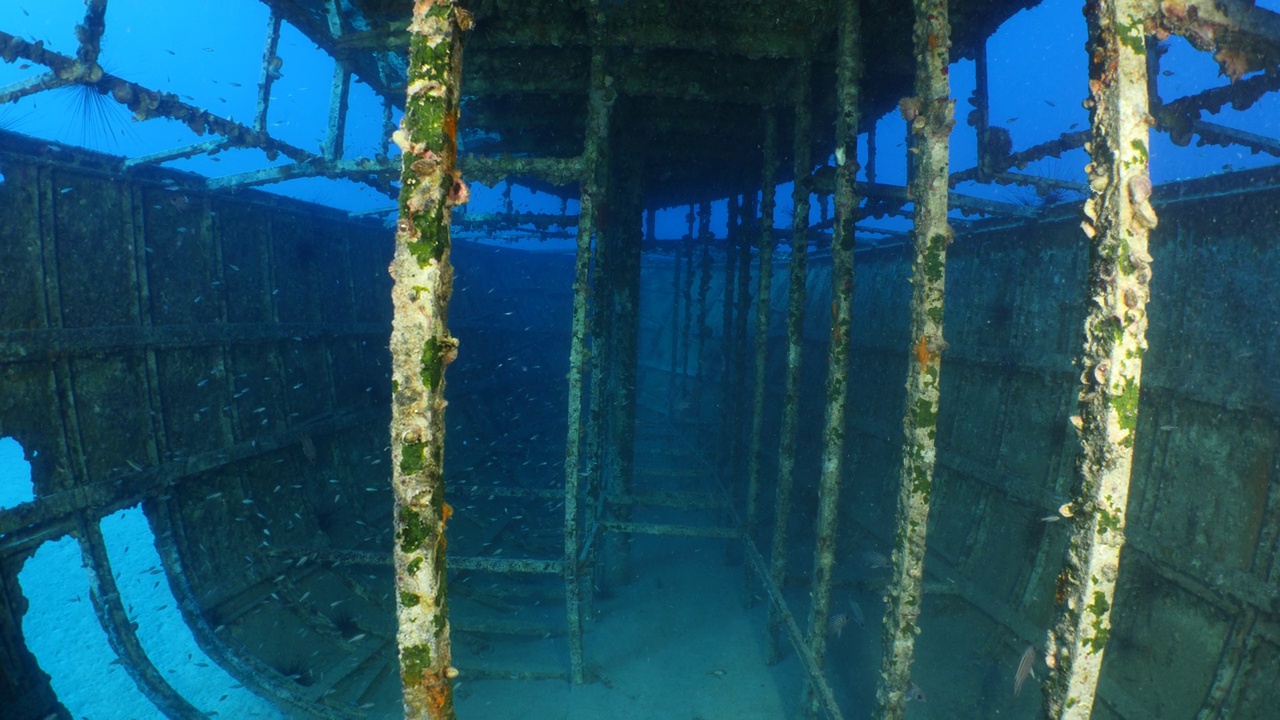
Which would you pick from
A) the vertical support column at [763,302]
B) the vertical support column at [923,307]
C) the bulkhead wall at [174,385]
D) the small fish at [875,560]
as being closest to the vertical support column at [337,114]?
the bulkhead wall at [174,385]

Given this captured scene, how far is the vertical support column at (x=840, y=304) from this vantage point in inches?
169

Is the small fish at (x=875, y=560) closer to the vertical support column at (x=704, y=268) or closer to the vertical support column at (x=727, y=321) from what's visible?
the vertical support column at (x=727, y=321)

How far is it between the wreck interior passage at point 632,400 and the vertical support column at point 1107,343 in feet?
0.06

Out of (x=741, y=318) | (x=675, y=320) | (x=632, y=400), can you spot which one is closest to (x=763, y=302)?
(x=741, y=318)

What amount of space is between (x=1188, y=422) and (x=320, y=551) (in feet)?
25.4

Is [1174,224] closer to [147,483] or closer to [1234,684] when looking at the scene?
[1234,684]

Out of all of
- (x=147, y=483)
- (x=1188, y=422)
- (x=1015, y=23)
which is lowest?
(x=147, y=483)

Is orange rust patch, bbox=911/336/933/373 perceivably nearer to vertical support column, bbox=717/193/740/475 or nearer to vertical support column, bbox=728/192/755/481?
vertical support column, bbox=728/192/755/481

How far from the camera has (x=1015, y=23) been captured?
143375 millimetres

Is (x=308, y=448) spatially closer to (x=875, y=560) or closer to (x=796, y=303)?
(x=796, y=303)

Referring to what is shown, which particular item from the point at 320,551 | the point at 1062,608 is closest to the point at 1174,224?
the point at 1062,608

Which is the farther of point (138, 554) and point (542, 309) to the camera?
point (542, 309)

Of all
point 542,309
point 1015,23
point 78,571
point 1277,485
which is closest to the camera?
point 1277,485

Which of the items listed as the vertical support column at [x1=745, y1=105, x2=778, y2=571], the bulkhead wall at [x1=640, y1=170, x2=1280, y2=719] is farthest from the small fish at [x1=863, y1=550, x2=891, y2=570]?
the vertical support column at [x1=745, y1=105, x2=778, y2=571]
